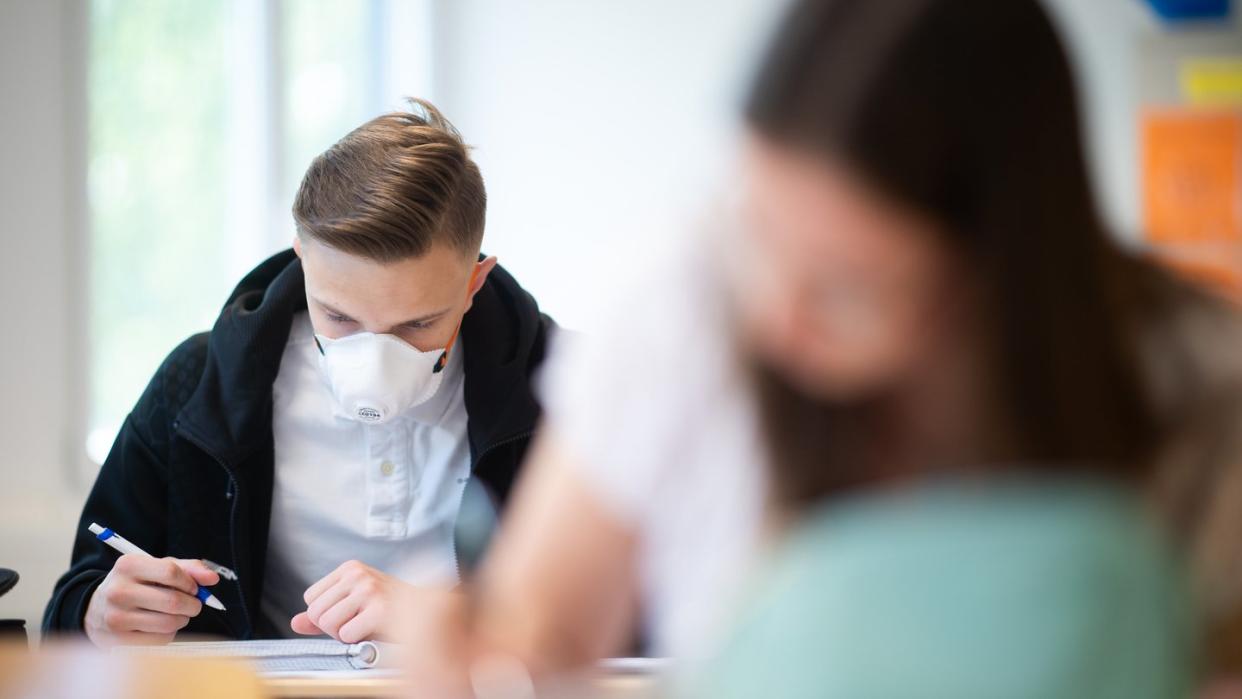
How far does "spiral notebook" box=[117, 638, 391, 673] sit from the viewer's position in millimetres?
1081

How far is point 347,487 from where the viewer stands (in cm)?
154

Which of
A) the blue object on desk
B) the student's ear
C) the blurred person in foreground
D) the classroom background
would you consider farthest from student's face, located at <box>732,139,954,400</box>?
the blue object on desk

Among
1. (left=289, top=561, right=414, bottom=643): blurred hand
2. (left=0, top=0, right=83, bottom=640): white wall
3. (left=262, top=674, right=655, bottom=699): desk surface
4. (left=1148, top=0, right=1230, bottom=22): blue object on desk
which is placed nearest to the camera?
(left=262, top=674, right=655, bottom=699): desk surface

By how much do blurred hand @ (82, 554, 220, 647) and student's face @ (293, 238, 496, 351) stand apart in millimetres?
324

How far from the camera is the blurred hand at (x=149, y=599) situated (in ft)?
4.19

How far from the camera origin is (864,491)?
579 millimetres

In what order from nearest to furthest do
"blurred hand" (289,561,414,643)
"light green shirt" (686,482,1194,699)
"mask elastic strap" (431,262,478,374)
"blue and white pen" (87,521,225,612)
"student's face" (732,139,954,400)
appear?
"light green shirt" (686,482,1194,699) < "student's face" (732,139,954,400) < "blurred hand" (289,561,414,643) < "blue and white pen" (87,521,225,612) < "mask elastic strap" (431,262,478,374)

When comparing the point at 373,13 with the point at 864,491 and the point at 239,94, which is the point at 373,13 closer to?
the point at 239,94

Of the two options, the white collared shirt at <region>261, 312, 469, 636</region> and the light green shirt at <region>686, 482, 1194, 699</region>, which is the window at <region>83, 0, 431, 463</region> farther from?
the light green shirt at <region>686, 482, 1194, 699</region>

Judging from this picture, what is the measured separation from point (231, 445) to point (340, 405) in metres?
0.14

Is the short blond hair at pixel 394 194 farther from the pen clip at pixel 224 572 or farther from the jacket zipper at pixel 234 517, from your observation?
the pen clip at pixel 224 572

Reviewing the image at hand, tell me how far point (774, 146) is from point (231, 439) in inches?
41.7

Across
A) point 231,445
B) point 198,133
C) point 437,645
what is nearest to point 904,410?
point 437,645

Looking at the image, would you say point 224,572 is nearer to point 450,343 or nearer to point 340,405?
point 340,405
